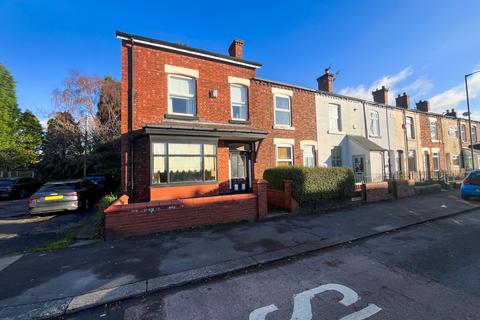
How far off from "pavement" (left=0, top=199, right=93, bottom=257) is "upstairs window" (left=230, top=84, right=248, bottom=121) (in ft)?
26.9

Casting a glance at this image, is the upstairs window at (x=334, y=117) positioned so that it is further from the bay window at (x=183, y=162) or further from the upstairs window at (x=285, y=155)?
the bay window at (x=183, y=162)

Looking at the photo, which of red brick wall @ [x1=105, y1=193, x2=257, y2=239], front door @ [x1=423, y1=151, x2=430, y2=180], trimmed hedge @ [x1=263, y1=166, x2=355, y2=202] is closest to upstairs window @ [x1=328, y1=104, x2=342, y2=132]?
trimmed hedge @ [x1=263, y1=166, x2=355, y2=202]

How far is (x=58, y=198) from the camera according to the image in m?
9.29

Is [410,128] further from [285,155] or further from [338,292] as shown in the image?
[338,292]

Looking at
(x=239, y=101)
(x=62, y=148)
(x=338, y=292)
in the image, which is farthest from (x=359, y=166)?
(x=62, y=148)

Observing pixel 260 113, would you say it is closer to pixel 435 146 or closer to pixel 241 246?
pixel 241 246

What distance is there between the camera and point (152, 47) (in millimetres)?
9992

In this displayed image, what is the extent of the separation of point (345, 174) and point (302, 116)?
499 cm

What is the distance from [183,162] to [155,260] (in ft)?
16.9

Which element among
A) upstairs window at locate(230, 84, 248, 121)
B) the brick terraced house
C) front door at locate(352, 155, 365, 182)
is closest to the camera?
the brick terraced house

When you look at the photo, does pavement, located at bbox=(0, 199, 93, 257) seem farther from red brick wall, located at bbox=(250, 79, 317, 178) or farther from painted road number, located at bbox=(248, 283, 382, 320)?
red brick wall, located at bbox=(250, 79, 317, 178)

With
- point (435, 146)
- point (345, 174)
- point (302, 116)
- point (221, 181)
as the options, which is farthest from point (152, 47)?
point (435, 146)

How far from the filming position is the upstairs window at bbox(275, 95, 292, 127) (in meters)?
13.0

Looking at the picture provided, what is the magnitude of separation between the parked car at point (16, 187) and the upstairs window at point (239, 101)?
52.7 feet
